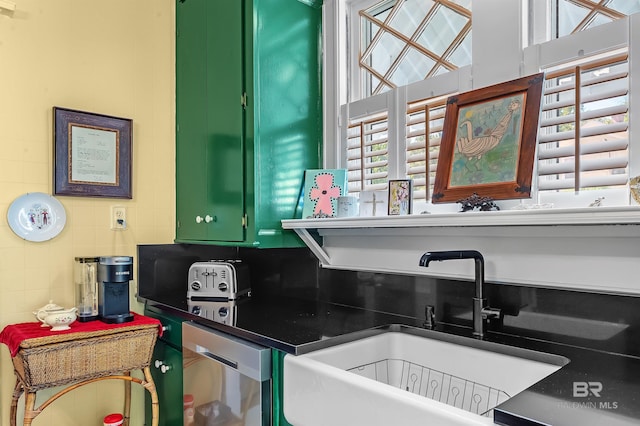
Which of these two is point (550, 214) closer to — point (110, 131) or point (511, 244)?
point (511, 244)

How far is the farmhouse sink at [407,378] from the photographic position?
41.2 inches

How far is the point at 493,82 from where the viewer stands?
1.59 meters

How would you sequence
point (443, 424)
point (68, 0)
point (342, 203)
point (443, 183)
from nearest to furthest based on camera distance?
point (443, 424) → point (443, 183) → point (342, 203) → point (68, 0)

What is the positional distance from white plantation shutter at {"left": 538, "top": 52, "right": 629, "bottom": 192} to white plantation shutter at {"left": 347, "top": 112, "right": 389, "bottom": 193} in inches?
26.2

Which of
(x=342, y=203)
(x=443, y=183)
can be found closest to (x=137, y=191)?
(x=342, y=203)

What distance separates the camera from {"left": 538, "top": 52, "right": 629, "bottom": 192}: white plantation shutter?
4.37ft

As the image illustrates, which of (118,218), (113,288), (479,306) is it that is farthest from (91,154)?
(479,306)

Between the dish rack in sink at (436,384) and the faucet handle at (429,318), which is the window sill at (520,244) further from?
the dish rack in sink at (436,384)

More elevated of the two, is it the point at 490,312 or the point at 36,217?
the point at 36,217

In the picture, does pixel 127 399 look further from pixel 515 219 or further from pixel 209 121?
pixel 515 219

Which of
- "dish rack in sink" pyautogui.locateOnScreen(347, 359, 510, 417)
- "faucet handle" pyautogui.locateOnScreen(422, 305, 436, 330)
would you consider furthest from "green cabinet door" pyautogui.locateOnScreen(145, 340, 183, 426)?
"faucet handle" pyautogui.locateOnScreen(422, 305, 436, 330)

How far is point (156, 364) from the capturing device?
6.86ft

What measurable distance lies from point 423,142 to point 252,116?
30.3 inches

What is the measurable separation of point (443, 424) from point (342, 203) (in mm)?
1066
